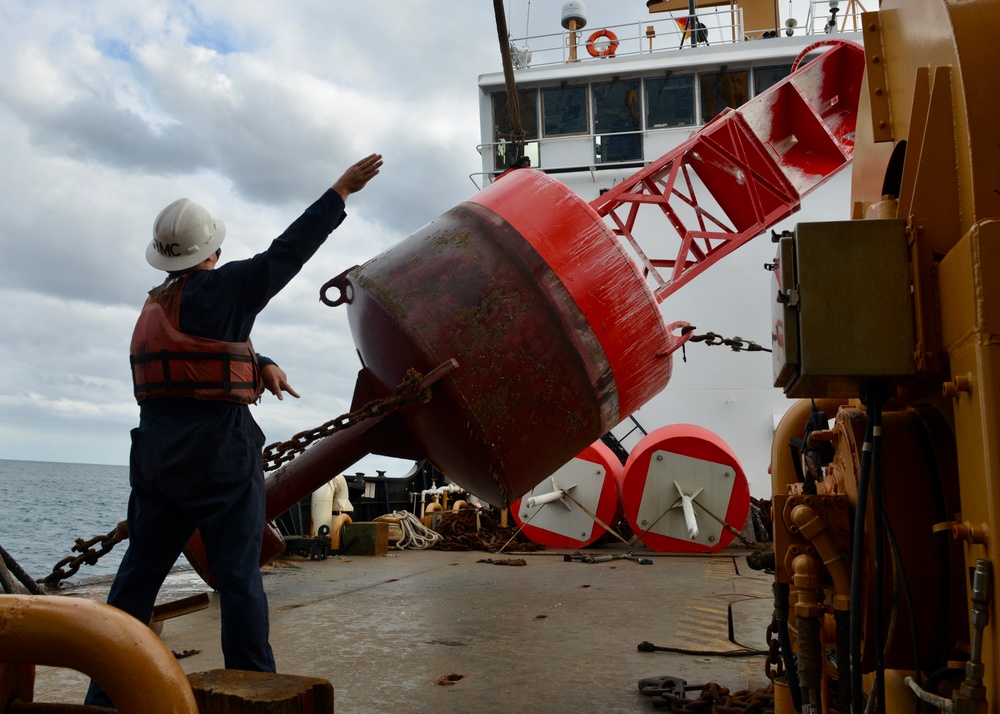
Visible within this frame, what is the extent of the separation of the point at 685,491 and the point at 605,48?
342 inches

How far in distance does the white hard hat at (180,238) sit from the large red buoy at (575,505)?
6.22 m

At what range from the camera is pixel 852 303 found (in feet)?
5.74

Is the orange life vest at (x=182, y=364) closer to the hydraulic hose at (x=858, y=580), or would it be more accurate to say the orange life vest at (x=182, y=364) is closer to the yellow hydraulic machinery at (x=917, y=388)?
the yellow hydraulic machinery at (x=917, y=388)

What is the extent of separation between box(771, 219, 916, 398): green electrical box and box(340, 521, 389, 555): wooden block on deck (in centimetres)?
681

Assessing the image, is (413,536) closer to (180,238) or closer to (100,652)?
(180,238)

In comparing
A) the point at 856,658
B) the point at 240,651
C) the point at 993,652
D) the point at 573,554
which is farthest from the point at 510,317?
the point at 573,554

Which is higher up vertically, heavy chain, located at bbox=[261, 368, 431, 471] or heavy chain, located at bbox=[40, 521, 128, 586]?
heavy chain, located at bbox=[261, 368, 431, 471]

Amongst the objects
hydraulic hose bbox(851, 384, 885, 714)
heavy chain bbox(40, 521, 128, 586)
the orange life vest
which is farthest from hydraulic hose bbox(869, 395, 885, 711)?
heavy chain bbox(40, 521, 128, 586)

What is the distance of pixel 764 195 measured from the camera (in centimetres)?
514

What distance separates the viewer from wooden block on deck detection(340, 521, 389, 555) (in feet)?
26.6

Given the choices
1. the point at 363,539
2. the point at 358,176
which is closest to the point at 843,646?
the point at 358,176

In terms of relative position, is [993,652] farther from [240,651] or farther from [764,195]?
[764,195]

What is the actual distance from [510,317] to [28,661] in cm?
216

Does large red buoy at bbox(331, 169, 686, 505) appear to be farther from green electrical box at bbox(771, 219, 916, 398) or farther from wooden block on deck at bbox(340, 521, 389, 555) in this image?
wooden block on deck at bbox(340, 521, 389, 555)
